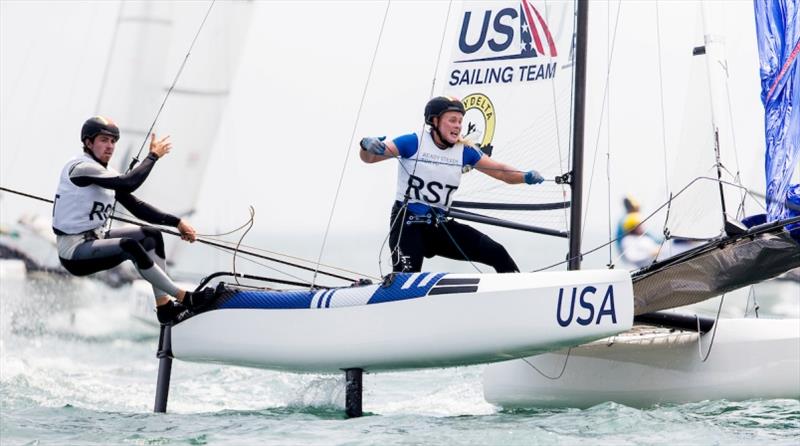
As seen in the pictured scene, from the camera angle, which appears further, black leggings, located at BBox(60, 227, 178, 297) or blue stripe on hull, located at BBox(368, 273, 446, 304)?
black leggings, located at BBox(60, 227, 178, 297)

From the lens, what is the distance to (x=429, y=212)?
21.9ft

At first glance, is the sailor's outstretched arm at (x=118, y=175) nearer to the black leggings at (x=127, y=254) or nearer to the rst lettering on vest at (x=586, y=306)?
the black leggings at (x=127, y=254)

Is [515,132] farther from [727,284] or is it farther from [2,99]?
[2,99]

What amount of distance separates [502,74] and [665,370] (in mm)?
1982

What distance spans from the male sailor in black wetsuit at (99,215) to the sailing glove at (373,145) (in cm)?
96

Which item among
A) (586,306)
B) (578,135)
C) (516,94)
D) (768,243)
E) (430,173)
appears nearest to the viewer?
(586,306)

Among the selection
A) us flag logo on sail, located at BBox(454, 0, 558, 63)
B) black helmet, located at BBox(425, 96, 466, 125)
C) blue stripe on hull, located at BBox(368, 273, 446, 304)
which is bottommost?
blue stripe on hull, located at BBox(368, 273, 446, 304)

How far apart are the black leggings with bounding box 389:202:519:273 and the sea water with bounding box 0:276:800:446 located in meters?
0.79

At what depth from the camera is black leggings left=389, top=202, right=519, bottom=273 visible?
6637 mm

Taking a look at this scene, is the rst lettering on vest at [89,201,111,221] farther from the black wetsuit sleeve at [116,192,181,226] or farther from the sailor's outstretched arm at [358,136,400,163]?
the sailor's outstretched arm at [358,136,400,163]

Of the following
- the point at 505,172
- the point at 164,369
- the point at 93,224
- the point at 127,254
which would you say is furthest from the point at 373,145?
the point at 164,369

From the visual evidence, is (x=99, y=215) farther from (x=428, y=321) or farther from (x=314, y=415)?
(x=428, y=321)

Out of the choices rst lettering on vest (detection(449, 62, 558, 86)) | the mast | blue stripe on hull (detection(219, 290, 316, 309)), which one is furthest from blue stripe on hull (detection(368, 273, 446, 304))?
rst lettering on vest (detection(449, 62, 558, 86))

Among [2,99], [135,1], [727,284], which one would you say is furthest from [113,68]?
[727,284]
